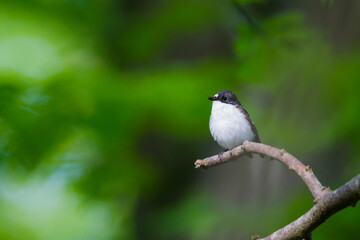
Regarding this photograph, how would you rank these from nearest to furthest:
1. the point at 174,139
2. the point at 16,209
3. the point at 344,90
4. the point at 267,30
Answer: the point at 344,90, the point at 267,30, the point at 174,139, the point at 16,209

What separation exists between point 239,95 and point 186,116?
1.89ft

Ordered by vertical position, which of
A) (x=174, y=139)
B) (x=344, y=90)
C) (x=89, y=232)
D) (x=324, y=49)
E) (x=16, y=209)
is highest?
(x=16, y=209)

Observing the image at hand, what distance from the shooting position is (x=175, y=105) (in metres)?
4.42

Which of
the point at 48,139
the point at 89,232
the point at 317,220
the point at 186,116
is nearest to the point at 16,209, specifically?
the point at 89,232

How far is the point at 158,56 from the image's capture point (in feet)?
17.8

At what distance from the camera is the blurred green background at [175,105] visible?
12.9 feet

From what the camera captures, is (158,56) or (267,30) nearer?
(267,30)

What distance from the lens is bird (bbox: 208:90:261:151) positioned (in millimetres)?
3631

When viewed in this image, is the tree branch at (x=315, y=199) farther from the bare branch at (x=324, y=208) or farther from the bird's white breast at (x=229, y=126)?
the bird's white breast at (x=229, y=126)

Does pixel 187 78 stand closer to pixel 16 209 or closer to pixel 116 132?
pixel 116 132

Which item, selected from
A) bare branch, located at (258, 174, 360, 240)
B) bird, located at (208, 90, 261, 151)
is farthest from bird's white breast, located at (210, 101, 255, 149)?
bare branch, located at (258, 174, 360, 240)

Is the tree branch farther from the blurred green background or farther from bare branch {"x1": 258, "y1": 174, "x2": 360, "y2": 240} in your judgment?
the blurred green background

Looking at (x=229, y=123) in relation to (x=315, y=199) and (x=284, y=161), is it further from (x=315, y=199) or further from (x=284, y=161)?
(x=315, y=199)

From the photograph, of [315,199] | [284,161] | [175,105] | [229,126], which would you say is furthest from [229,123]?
[315,199]
